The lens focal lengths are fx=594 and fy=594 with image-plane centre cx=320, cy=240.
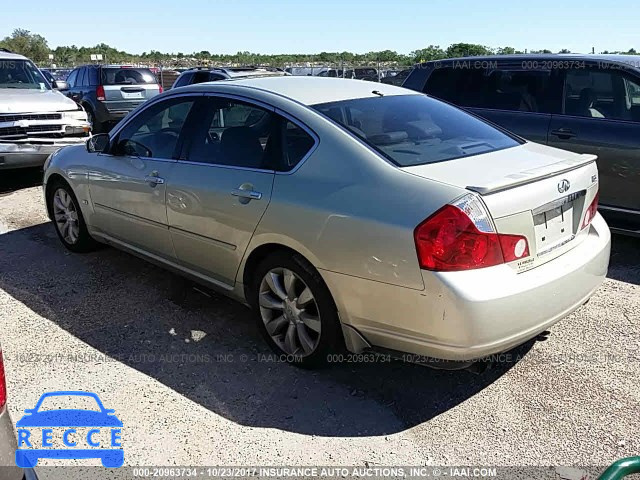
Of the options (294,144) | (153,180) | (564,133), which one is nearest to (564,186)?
(294,144)

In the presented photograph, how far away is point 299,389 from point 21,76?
27.6ft

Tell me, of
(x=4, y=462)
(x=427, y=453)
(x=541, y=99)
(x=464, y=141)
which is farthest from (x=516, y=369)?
(x=541, y=99)

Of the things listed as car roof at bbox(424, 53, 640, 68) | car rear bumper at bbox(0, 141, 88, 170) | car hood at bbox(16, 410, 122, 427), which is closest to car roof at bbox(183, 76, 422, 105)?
car hood at bbox(16, 410, 122, 427)

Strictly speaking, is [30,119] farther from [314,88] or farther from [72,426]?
[72,426]

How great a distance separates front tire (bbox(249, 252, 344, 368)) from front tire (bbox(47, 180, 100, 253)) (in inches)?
96.6

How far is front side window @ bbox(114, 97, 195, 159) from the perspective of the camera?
4266 mm

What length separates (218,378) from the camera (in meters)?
3.46

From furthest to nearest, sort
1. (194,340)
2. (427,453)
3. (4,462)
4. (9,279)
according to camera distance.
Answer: (9,279) < (194,340) < (427,453) < (4,462)

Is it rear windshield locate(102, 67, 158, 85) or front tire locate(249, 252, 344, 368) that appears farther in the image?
rear windshield locate(102, 67, 158, 85)

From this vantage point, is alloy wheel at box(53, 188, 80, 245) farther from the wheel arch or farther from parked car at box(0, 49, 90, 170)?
parked car at box(0, 49, 90, 170)

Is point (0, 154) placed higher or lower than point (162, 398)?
higher

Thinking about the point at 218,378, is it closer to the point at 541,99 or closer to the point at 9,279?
the point at 9,279

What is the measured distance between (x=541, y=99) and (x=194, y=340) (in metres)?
4.17

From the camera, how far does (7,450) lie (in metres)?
1.86
